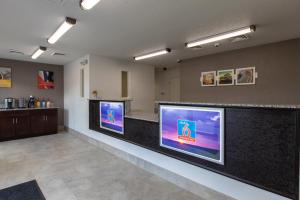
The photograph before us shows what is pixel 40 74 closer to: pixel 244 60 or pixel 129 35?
pixel 129 35

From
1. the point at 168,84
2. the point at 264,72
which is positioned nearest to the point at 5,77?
the point at 168,84

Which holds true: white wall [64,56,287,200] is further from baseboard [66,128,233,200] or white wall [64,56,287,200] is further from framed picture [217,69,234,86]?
framed picture [217,69,234,86]

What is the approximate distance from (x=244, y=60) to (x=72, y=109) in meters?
5.72

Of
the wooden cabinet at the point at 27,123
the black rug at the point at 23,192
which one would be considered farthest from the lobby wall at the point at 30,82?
the black rug at the point at 23,192

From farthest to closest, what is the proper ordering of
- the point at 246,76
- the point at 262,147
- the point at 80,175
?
the point at 246,76
the point at 80,175
the point at 262,147

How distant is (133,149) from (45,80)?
5072 mm

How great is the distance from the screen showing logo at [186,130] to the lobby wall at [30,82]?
20.2ft

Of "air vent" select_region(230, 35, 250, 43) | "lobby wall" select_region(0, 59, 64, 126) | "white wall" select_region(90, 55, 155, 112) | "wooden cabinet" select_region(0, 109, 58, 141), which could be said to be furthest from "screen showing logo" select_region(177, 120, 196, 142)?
"lobby wall" select_region(0, 59, 64, 126)

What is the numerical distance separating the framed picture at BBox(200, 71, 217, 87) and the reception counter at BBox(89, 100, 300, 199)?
351cm

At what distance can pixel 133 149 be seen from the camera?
3.71 m

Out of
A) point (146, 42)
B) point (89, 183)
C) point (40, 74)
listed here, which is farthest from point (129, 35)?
point (40, 74)

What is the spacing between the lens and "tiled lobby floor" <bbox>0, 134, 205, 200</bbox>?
8.56 ft

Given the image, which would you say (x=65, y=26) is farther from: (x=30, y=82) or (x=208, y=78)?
(x=30, y=82)

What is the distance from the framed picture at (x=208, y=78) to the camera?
212 inches
